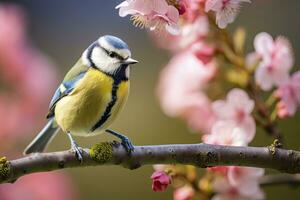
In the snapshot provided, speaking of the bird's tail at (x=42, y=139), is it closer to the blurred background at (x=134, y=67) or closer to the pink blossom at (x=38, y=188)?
the pink blossom at (x=38, y=188)

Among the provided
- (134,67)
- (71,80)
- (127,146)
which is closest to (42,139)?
(71,80)

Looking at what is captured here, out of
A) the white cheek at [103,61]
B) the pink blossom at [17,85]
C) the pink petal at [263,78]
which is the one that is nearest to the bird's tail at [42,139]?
the pink blossom at [17,85]

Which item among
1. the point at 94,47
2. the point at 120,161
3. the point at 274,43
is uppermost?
the point at 274,43

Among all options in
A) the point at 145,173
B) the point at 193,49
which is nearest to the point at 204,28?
the point at 193,49

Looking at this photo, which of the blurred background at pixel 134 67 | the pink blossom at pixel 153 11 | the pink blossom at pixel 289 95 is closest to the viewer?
the pink blossom at pixel 153 11

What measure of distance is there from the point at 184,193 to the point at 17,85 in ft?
1.06

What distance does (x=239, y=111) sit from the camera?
0.85m

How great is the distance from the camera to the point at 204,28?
84 cm

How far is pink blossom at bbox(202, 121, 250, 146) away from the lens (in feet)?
2.66

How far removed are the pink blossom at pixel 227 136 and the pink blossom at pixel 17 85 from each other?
289 millimetres

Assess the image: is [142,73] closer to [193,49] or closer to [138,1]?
[193,49]

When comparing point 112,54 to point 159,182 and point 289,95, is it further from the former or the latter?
point 289,95

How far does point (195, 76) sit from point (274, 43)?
0.16 m

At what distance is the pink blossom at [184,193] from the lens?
81 centimetres
